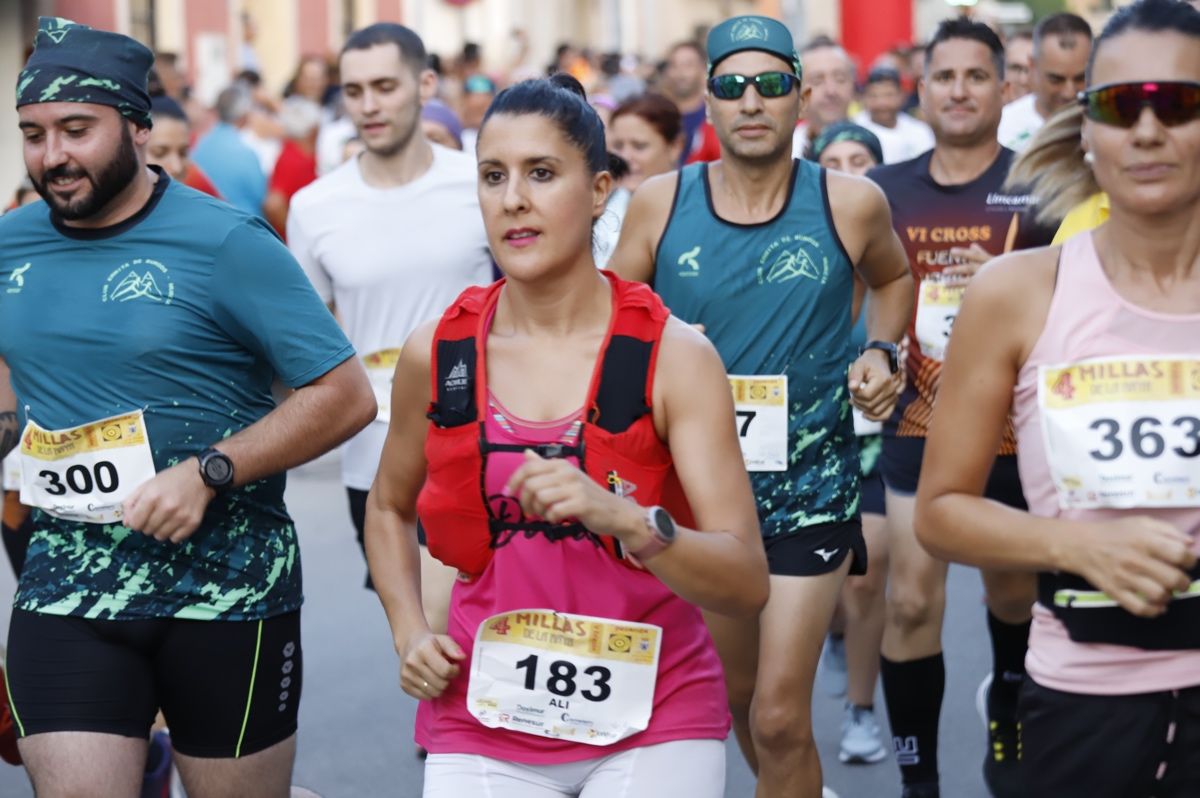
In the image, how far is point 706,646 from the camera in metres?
3.40

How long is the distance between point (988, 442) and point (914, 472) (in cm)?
285

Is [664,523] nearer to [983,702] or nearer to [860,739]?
[860,739]

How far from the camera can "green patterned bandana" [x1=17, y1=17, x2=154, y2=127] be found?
13.3 feet

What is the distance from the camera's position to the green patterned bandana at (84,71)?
404 centimetres

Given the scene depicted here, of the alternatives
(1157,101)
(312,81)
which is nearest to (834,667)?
(1157,101)

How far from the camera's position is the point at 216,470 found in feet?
12.9

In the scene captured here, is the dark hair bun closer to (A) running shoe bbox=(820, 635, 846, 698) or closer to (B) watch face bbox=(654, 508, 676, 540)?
(B) watch face bbox=(654, 508, 676, 540)

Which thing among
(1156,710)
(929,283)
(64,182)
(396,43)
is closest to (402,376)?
(64,182)

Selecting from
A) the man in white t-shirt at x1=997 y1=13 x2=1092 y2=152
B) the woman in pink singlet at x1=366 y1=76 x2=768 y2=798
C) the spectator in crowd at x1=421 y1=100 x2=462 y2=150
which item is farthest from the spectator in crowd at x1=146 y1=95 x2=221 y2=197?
the woman in pink singlet at x1=366 y1=76 x2=768 y2=798

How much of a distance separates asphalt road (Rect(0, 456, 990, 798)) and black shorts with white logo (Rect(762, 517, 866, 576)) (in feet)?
3.98

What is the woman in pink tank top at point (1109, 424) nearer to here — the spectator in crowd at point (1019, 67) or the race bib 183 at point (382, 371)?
the race bib 183 at point (382, 371)

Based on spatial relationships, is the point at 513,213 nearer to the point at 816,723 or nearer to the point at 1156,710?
the point at 1156,710

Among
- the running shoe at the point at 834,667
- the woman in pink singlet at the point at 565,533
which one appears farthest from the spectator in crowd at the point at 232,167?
the woman in pink singlet at the point at 565,533

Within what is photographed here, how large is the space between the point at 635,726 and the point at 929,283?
122 inches
